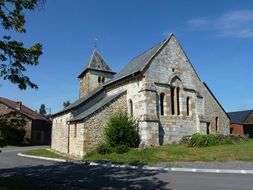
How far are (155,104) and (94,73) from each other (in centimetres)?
1677

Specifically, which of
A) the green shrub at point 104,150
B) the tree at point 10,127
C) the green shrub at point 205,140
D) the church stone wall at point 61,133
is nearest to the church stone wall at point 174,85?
the green shrub at point 205,140

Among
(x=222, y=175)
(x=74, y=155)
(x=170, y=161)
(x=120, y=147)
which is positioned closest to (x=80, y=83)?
(x=74, y=155)

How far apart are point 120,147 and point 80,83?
23.4 metres

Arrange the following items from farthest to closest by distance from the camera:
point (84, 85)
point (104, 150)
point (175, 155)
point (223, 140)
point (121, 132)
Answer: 1. point (84, 85)
2. point (223, 140)
3. point (121, 132)
4. point (104, 150)
5. point (175, 155)

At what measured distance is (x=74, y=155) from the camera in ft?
77.3

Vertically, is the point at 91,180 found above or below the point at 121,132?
below

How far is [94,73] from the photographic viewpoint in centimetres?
3797

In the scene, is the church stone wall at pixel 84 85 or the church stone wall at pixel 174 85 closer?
the church stone wall at pixel 174 85

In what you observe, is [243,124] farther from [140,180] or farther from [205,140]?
[140,180]

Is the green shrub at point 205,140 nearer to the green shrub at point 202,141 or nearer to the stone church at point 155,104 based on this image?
the green shrub at point 202,141

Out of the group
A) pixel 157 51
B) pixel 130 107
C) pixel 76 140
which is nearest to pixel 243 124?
pixel 157 51

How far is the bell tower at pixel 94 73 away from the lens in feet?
123

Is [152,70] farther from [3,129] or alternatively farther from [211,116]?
[3,129]

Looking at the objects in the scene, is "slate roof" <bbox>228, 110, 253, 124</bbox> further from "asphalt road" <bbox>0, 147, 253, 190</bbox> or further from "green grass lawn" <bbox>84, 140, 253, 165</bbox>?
"asphalt road" <bbox>0, 147, 253, 190</bbox>
